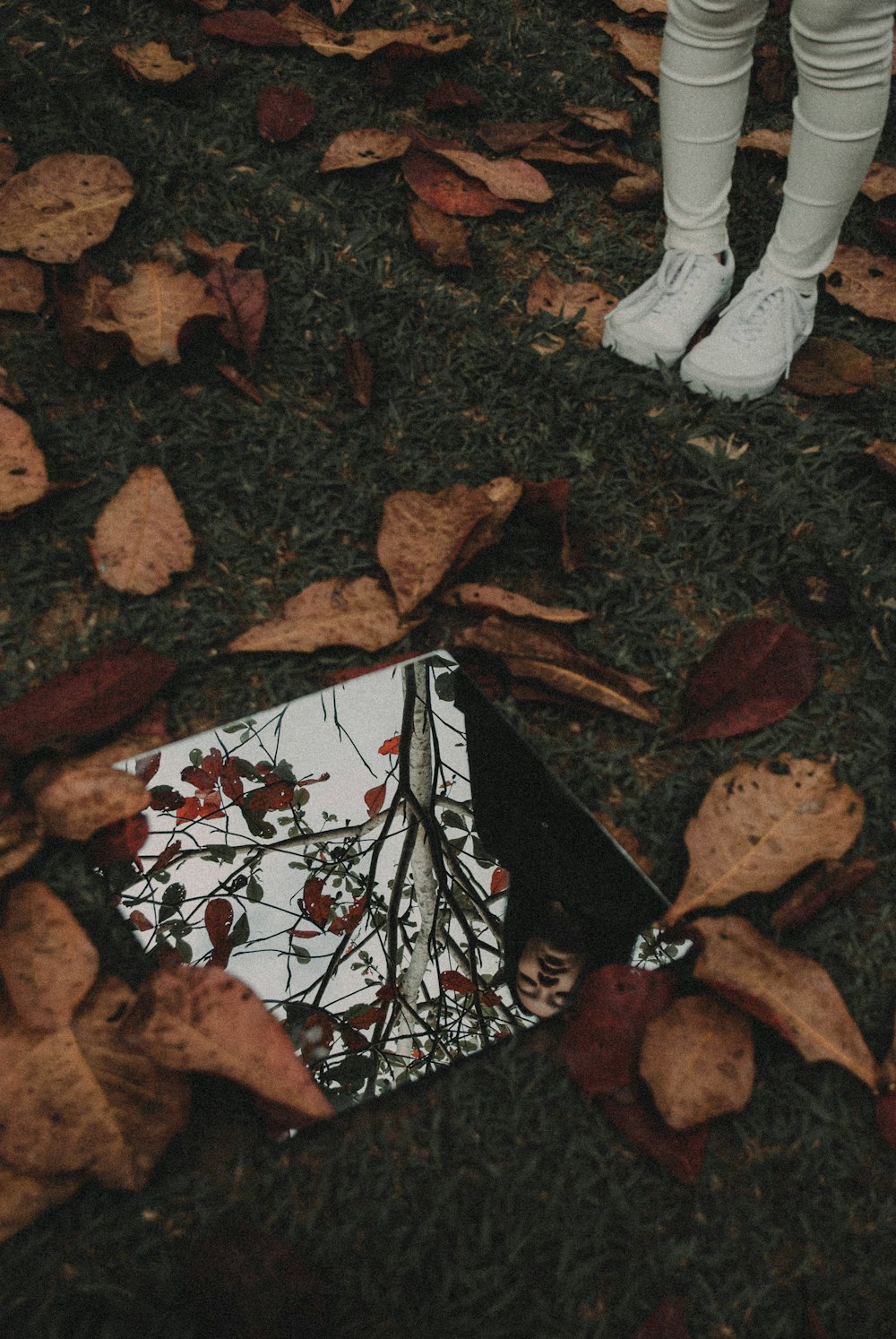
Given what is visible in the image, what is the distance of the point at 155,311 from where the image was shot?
63.3 inches

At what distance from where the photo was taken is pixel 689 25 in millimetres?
1557

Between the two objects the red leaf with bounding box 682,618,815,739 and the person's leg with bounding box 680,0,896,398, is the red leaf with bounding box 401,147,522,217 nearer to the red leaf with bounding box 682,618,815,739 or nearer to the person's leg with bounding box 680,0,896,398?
the person's leg with bounding box 680,0,896,398

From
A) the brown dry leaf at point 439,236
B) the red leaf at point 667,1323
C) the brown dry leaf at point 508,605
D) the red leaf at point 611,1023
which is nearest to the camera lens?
the red leaf at point 667,1323

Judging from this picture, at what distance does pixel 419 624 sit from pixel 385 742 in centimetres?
19

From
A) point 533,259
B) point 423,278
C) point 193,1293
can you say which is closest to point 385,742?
point 193,1293

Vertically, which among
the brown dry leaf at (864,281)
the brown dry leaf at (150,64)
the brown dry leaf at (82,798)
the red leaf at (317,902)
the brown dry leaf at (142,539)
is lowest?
the red leaf at (317,902)

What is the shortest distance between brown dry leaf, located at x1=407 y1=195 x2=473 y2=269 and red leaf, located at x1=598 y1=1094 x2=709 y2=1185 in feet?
4.79

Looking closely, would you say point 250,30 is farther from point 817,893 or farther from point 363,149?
point 817,893

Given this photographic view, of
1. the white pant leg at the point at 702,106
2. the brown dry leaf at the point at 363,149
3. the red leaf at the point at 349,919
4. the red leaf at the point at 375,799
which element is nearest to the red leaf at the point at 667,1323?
the red leaf at the point at 349,919

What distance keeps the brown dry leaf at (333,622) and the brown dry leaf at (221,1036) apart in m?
0.49

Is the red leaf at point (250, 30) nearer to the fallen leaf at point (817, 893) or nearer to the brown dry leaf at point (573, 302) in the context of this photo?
the brown dry leaf at point (573, 302)

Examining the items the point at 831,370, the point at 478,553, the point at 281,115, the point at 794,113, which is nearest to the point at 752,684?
the point at 478,553

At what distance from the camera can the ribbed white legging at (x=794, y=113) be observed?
144 centimetres

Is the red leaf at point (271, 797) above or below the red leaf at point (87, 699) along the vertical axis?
below
